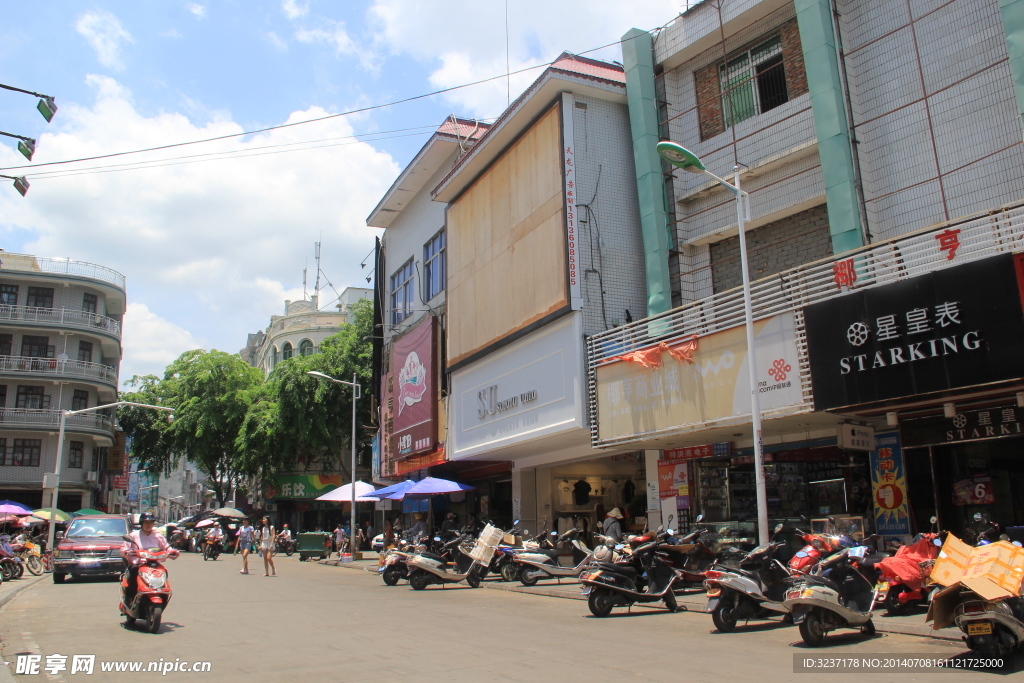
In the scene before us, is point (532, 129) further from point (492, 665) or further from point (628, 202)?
point (492, 665)

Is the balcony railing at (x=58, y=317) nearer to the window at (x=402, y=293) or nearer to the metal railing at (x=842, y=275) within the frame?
the window at (x=402, y=293)

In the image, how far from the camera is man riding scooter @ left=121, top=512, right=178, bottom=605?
423 inches

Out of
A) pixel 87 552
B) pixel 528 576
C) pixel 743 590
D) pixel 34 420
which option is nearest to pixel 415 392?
pixel 87 552

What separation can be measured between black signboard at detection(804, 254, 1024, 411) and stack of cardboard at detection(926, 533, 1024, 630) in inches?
164

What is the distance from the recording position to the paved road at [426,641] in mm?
7457

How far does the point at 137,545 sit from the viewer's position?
36.0ft

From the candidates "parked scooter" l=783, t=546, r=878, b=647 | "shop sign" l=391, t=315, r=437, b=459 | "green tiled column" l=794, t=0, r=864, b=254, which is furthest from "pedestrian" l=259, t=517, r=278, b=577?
"parked scooter" l=783, t=546, r=878, b=647

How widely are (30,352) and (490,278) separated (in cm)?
3353

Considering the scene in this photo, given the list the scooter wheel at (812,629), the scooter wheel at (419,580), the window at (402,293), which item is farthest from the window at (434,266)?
the scooter wheel at (812,629)

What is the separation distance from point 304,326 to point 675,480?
43.0 m

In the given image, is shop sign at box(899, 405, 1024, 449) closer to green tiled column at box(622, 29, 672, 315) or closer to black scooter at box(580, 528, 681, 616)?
black scooter at box(580, 528, 681, 616)

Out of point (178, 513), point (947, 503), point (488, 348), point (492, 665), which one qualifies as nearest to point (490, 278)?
point (488, 348)

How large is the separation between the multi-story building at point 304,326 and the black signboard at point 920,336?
1714 inches

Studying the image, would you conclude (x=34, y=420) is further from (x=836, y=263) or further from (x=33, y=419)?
(x=836, y=263)
